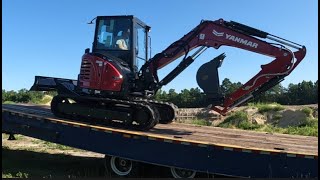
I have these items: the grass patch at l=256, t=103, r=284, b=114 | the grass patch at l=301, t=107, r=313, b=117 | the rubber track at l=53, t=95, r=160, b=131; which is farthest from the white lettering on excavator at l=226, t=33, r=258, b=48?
the grass patch at l=256, t=103, r=284, b=114

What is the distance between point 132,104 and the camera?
9.95 meters

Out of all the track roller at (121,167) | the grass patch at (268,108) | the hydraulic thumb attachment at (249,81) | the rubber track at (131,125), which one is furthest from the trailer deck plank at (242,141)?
the grass patch at (268,108)

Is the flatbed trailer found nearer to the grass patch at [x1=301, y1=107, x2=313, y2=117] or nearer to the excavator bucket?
the excavator bucket

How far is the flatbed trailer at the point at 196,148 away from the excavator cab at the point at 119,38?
6.86 feet

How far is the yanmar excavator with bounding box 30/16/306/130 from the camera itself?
32.2 feet

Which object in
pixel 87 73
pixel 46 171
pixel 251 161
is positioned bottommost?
pixel 46 171

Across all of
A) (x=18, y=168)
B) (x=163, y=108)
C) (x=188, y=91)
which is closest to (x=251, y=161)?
(x=163, y=108)

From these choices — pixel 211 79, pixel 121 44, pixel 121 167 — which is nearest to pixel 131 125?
pixel 121 167

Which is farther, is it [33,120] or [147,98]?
[147,98]

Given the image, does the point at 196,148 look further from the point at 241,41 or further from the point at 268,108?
the point at 268,108

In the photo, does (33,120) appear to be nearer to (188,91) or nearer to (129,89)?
(129,89)

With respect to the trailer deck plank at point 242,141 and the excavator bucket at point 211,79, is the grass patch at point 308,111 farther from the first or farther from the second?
the excavator bucket at point 211,79

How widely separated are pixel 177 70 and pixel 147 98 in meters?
1.17

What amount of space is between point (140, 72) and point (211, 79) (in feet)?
6.84
